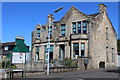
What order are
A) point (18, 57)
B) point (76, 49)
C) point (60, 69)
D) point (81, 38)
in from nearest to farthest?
point (18, 57)
point (60, 69)
point (81, 38)
point (76, 49)

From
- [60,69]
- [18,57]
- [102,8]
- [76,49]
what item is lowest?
[60,69]

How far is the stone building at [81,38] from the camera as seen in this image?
3101cm

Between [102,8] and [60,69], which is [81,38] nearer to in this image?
[102,8]

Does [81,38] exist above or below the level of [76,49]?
above

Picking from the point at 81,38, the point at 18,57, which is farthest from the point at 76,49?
the point at 18,57

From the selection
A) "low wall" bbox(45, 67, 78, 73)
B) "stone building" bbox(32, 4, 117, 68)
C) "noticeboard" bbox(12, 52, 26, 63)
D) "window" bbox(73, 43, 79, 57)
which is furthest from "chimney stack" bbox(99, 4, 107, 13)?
"noticeboard" bbox(12, 52, 26, 63)

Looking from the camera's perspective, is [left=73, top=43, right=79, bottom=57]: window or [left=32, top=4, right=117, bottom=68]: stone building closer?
[left=32, top=4, right=117, bottom=68]: stone building

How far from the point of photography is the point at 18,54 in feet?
57.4

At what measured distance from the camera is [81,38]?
30.8 metres

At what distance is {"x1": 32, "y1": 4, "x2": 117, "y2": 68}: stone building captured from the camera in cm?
3101

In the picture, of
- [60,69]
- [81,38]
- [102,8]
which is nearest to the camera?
[60,69]

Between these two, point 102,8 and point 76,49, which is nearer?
point 76,49

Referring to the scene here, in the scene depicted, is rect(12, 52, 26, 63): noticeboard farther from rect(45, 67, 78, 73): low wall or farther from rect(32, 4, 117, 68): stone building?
rect(32, 4, 117, 68): stone building

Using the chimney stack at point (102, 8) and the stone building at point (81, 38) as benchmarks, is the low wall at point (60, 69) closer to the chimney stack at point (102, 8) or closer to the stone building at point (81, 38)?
the stone building at point (81, 38)
